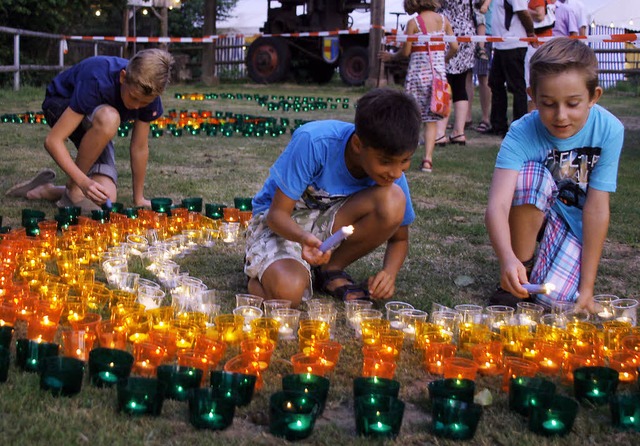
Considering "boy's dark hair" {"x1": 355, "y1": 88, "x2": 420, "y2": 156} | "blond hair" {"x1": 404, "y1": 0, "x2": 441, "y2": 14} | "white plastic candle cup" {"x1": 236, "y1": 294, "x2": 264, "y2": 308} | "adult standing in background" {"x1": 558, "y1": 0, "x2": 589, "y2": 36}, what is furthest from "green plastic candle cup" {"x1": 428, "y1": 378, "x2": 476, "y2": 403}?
"adult standing in background" {"x1": 558, "y1": 0, "x2": 589, "y2": 36}

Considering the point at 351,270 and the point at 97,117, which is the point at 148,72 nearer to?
the point at 97,117

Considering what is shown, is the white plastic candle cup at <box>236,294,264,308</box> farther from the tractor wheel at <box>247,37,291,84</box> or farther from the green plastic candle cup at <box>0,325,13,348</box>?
the tractor wheel at <box>247,37,291,84</box>

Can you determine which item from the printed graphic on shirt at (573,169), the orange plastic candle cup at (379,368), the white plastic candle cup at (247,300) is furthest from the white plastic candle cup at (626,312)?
the white plastic candle cup at (247,300)

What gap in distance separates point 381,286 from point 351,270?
73 centimetres

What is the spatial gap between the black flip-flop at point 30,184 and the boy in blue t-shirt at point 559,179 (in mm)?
3448

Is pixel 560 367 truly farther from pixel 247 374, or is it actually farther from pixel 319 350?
pixel 247 374

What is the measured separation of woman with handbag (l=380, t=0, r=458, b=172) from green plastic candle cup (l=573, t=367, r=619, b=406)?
5.40m

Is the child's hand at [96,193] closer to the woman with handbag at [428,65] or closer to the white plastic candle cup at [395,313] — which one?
the white plastic candle cup at [395,313]

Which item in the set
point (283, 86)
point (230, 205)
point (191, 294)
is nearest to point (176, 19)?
point (283, 86)

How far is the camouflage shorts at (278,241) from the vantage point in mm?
4129

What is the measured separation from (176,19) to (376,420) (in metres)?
33.6

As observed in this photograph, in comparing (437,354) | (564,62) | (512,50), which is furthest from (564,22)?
(437,354)

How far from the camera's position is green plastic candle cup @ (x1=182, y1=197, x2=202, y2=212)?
5.79 metres

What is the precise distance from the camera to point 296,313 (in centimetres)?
365
